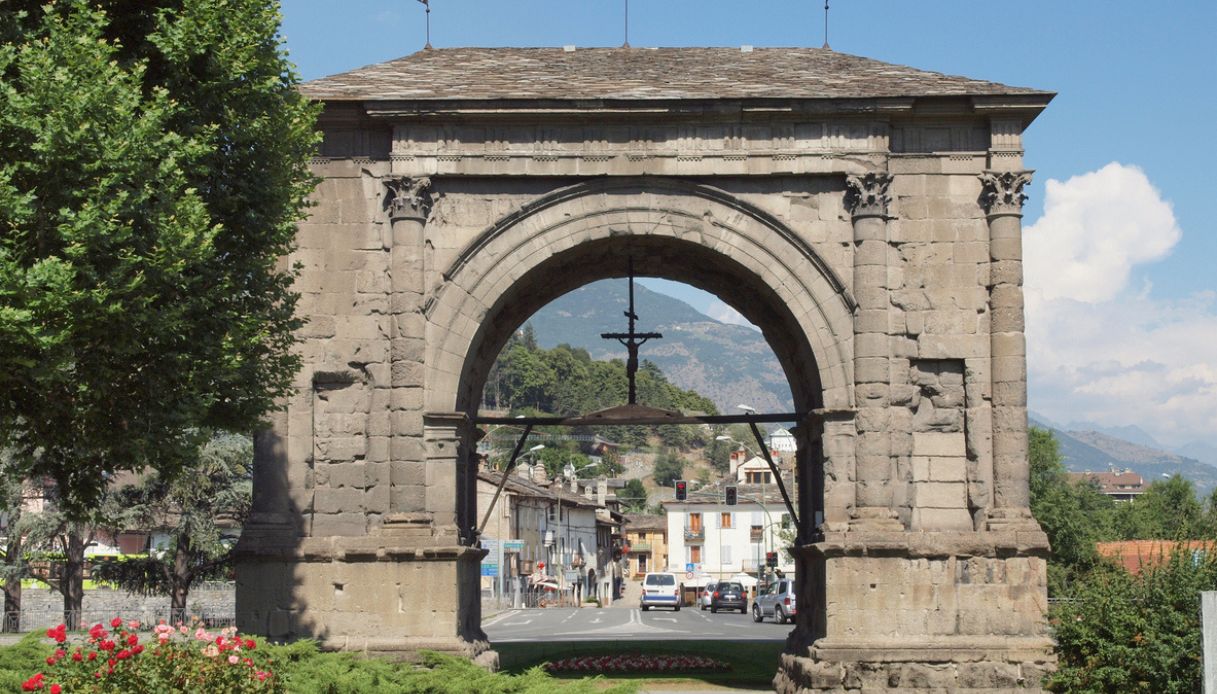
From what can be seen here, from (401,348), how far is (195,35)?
5.80 m

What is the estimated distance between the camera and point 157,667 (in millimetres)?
12617

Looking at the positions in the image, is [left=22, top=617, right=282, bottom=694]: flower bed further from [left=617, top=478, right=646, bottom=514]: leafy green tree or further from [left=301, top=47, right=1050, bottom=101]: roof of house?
[left=617, top=478, right=646, bottom=514]: leafy green tree

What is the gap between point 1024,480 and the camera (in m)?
20.2

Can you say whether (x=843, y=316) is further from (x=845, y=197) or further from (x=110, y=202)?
(x=110, y=202)

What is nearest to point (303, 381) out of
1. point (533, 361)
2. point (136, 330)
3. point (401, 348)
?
point (401, 348)

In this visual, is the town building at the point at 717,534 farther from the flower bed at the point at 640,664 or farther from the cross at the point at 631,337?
the cross at the point at 631,337

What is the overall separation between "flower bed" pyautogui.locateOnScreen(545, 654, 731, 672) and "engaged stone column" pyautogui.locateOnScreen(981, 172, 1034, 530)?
6.72 m

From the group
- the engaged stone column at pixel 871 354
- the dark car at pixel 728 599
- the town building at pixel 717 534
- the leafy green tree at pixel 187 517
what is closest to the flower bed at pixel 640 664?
the engaged stone column at pixel 871 354

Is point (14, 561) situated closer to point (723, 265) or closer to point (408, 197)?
point (408, 197)

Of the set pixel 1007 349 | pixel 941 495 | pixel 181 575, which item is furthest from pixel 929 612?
pixel 181 575

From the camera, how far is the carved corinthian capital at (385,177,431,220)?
20.7 meters

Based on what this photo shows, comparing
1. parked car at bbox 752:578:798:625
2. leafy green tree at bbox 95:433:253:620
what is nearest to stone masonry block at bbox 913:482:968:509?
leafy green tree at bbox 95:433:253:620

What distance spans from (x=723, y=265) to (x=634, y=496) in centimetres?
14175

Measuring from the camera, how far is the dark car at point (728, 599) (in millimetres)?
66062
